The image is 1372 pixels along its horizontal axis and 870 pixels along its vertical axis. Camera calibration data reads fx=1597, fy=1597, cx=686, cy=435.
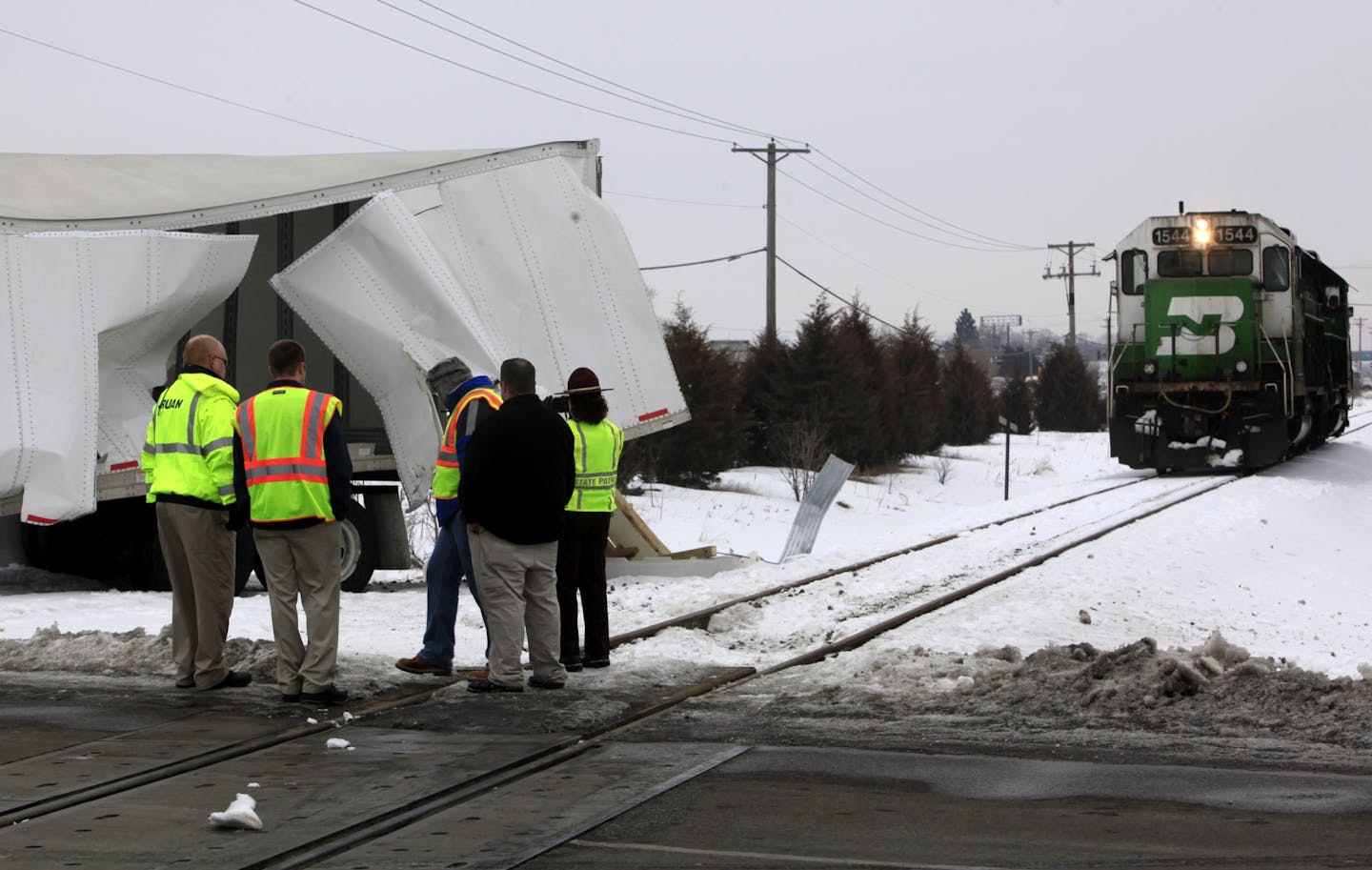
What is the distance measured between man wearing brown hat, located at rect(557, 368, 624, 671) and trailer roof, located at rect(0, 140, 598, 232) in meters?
4.21

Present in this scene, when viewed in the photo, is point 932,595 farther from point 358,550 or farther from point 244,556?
point 244,556

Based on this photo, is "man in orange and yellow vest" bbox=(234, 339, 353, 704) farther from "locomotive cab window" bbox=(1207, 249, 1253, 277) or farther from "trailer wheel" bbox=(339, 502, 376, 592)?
"locomotive cab window" bbox=(1207, 249, 1253, 277)

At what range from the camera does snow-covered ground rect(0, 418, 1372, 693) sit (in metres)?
9.41

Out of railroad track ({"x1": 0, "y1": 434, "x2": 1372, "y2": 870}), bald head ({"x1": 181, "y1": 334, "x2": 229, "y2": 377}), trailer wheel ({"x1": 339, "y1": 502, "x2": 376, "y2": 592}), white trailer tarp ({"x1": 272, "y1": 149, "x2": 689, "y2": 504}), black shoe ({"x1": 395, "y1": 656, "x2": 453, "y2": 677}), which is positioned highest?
white trailer tarp ({"x1": 272, "y1": 149, "x2": 689, "y2": 504})

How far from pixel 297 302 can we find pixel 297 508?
4835mm

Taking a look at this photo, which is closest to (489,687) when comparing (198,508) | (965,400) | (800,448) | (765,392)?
(198,508)

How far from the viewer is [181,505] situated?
27.8 feet

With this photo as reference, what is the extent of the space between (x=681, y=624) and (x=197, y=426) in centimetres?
388

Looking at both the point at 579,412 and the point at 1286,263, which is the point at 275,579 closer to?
the point at 579,412

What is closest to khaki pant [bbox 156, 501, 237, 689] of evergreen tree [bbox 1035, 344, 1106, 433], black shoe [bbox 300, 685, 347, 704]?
black shoe [bbox 300, 685, 347, 704]

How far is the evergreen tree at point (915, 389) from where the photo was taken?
4066cm

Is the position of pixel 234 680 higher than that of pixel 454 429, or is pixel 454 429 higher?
pixel 454 429

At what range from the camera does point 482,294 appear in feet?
43.0

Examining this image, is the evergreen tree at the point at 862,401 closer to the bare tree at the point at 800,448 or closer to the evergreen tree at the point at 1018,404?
the bare tree at the point at 800,448
